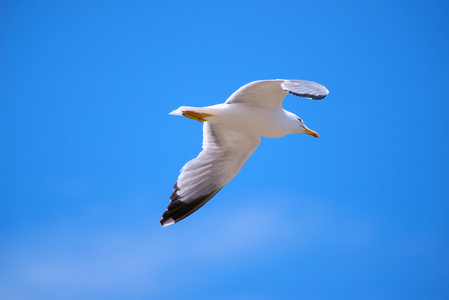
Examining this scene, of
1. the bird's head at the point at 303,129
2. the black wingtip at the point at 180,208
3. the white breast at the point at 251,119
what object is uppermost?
the bird's head at the point at 303,129

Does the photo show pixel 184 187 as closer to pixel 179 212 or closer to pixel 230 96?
pixel 179 212

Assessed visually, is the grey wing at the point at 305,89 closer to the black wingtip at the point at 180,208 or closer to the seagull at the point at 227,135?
the seagull at the point at 227,135

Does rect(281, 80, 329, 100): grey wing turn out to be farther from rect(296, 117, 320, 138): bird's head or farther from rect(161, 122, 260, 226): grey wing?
rect(161, 122, 260, 226): grey wing

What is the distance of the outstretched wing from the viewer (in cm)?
468

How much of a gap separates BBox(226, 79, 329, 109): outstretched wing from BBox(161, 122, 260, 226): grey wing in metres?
0.65

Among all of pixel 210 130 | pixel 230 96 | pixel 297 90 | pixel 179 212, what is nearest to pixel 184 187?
pixel 179 212

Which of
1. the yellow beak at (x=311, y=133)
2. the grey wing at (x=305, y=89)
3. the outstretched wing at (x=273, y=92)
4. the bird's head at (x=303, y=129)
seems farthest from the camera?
the yellow beak at (x=311, y=133)

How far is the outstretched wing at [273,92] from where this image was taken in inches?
184

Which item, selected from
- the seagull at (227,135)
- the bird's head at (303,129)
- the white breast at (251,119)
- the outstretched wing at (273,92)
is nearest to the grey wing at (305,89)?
the outstretched wing at (273,92)

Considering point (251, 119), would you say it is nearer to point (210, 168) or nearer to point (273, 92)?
point (273, 92)

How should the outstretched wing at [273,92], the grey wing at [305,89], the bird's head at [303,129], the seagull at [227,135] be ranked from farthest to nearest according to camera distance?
the bird's head at [303,129], the seagull at [227,135], the outstretched wing at [273,92], the grey wing at [305,89]

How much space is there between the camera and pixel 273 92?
5.48m

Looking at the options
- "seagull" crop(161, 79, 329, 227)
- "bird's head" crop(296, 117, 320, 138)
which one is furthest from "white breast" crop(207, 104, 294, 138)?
"bird's head" crop(296, 117, 320, 138)

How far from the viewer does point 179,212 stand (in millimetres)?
6219
